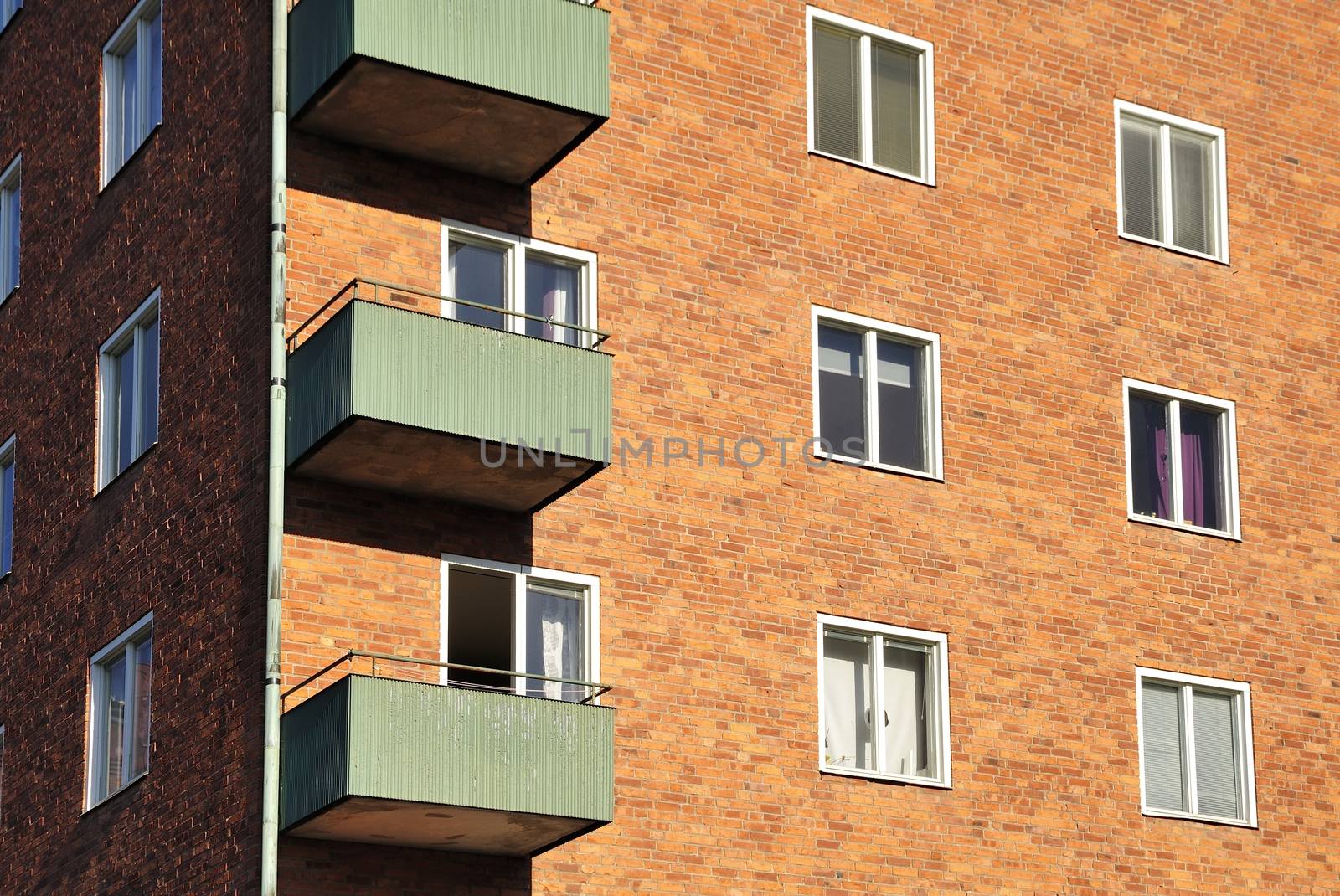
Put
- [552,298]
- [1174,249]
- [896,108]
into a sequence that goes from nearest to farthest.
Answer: [552,298] → [896,108] → [1174,249]

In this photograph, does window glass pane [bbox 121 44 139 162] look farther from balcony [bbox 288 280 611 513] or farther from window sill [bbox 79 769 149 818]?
window sill [bbox 79 769 149 818]

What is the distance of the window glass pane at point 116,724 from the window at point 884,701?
712 centimetres

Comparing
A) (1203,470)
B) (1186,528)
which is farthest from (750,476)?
(1203,470)

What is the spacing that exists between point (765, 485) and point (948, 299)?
131 inches

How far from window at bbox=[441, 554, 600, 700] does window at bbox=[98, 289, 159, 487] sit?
4.14m

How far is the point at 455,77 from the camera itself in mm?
21266

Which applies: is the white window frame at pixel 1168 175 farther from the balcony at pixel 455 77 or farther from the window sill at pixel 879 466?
the balcony at pixel 455 77

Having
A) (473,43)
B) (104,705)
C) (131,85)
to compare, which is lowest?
(104,705)

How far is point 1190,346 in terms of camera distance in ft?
85.7

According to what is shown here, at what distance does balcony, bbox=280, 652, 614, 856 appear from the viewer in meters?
19.2

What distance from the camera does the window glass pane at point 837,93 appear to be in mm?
24781

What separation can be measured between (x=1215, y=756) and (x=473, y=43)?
1115cm

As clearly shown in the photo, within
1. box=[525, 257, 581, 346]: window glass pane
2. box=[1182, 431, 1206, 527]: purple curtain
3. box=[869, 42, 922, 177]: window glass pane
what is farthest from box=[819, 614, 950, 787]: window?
box=[869, 42, 922, 177]: window glass pane

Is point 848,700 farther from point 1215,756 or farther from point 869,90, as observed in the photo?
point 869,90
